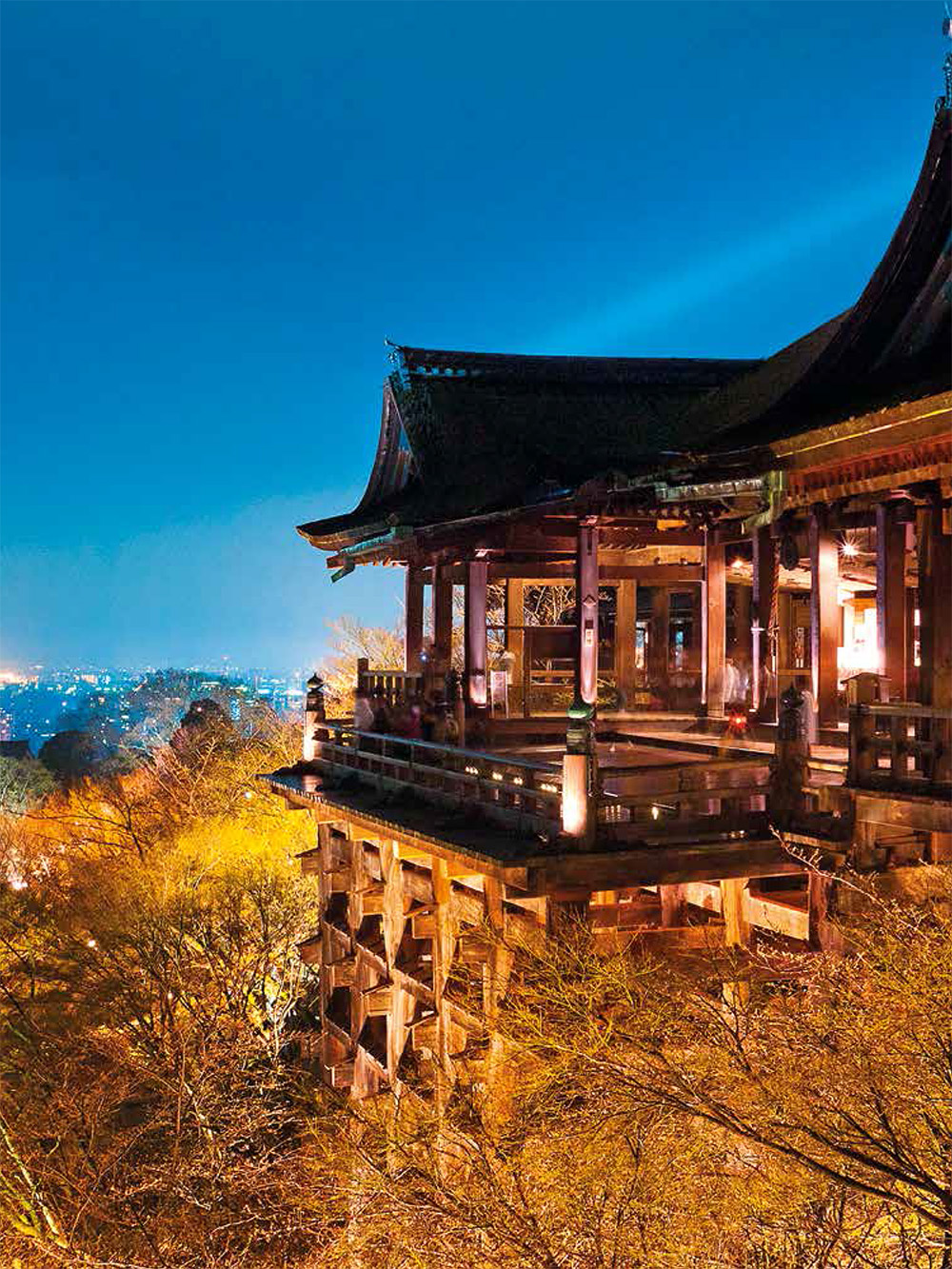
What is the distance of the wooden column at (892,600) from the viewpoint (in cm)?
1252

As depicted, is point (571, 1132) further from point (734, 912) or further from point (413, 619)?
point (413, 619)

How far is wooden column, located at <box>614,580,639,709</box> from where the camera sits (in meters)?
20.2

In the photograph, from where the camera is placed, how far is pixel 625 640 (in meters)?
20.3

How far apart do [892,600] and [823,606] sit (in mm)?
917

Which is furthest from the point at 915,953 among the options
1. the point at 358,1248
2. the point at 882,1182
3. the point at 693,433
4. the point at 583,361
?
the point at 583,361

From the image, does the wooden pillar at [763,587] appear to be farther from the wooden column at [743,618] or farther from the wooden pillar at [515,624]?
the wooden pillar at [515,624]

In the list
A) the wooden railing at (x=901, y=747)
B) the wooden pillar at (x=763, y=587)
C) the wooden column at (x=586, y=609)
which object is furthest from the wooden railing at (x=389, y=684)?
the wooden railing at (x=901, y=747)

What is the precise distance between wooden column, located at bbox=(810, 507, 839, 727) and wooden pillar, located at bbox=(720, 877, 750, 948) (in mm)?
2972

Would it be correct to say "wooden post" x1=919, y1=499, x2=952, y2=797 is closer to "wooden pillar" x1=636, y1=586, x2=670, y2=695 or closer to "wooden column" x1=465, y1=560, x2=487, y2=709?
"wooden column" x1=465, y1=560, x2=487, y2=709

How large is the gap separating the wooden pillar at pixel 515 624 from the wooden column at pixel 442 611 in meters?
1.42

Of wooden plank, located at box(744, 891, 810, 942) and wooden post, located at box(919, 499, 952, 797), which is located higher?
wooden post, located at box(919, 499, 952, 797)

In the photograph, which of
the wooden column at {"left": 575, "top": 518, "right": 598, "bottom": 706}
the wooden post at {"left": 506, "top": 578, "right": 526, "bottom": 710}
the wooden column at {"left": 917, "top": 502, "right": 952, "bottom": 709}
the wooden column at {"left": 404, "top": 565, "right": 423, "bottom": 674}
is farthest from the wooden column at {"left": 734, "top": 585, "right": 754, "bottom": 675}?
the wooden column at {"left": 917, "top": 502, "right": 952, "bottom": 709}

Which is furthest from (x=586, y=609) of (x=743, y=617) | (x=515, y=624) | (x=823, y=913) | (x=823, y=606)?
(x=743, y=617)

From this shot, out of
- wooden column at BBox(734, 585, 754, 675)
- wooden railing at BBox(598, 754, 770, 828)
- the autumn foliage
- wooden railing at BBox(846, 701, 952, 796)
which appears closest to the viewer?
the autumn foliage
